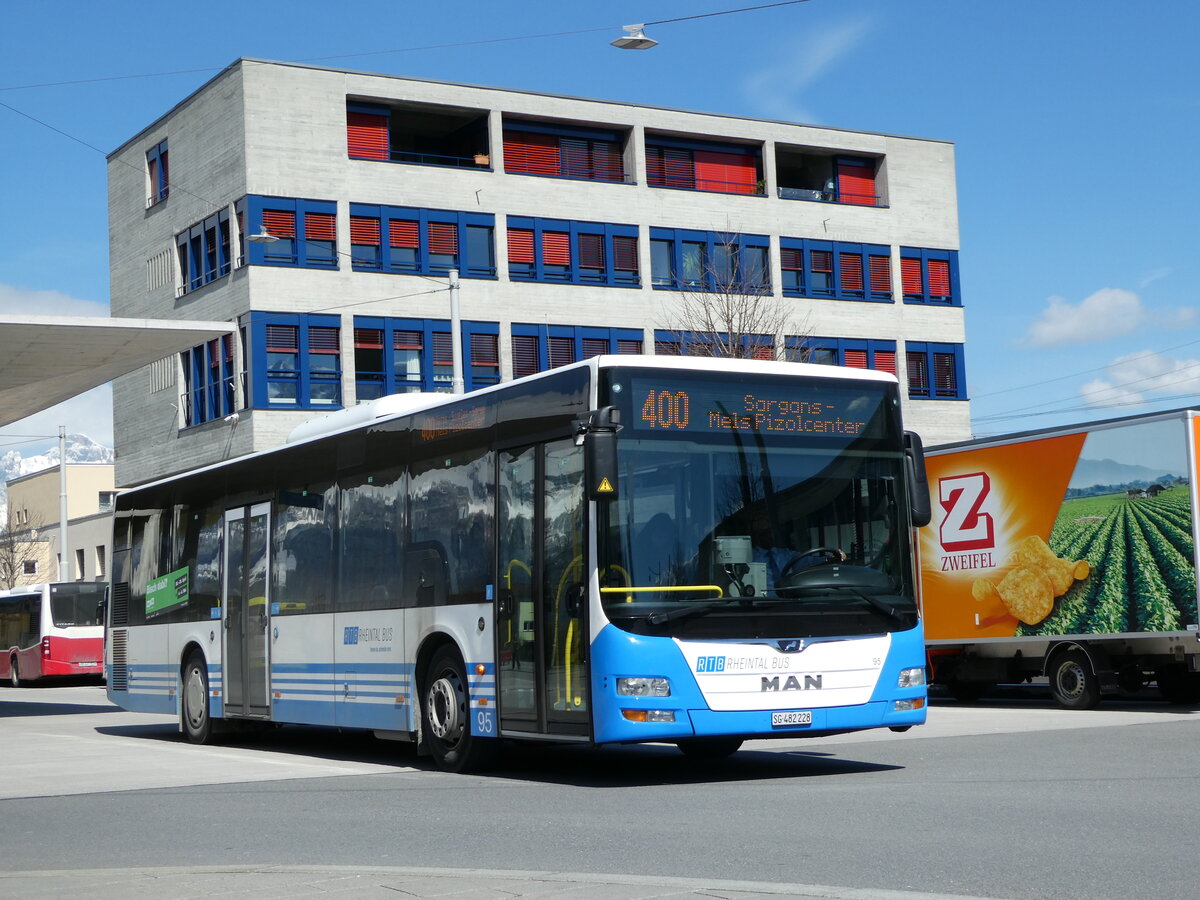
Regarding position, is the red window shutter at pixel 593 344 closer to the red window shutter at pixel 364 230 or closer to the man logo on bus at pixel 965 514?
the red window shutter at pixel 364 230

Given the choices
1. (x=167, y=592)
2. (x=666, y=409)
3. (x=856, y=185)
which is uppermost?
(x=856, y=185)

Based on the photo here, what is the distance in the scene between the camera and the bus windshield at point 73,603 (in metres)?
43.5

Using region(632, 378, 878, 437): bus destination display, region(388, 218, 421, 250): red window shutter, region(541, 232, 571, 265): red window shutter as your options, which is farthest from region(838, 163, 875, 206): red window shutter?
region(632, 378, 878, 437): bus destination display

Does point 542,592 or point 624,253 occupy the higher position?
point 624,253

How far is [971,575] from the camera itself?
22344 mm

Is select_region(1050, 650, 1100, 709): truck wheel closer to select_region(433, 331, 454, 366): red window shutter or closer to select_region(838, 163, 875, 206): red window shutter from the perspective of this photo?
select_region(433, 331, 454, 366): red window shutter

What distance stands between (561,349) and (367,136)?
879 cm

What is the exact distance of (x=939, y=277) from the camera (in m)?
58.8

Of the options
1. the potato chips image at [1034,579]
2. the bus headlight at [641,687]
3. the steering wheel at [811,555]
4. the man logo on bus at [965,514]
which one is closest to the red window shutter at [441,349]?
the man logo on bus at [965,514]

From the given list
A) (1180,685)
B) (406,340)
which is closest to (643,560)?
(1180,685)

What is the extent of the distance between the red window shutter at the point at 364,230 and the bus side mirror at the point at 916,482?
121ft

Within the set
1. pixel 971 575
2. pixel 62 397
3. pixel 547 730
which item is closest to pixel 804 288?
pixel 62 397

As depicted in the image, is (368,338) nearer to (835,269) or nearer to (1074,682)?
(835,269)

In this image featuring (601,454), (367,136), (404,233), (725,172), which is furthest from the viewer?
(725,172)
